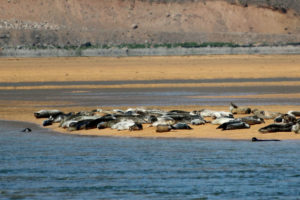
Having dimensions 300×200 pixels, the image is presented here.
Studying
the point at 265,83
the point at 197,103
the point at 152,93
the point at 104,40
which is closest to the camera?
the point at 197,103

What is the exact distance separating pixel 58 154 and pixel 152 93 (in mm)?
21354

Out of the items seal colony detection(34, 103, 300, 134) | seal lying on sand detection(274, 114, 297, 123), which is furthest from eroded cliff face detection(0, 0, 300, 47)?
seal lying on sand detection(274, 114, 297, 123)

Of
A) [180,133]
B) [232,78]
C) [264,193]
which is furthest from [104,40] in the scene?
[264,193]

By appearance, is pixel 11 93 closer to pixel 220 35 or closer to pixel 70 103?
pixel 70 103

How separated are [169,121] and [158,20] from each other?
130 m

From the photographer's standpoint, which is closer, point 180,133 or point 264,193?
point 264,193

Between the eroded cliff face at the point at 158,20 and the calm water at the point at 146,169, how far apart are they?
379 feet

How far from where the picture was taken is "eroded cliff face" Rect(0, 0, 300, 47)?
140 m

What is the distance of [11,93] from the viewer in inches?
1655

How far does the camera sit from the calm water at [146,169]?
13.7 metres

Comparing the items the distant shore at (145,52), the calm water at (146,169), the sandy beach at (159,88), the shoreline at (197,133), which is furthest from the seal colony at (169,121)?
the distant shore at (145,52)

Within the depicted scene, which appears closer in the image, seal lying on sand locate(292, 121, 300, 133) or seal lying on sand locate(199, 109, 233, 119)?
seal lying on sand locate(292, 121, 300, 133)

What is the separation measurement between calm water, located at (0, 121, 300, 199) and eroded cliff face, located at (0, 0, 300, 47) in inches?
4552

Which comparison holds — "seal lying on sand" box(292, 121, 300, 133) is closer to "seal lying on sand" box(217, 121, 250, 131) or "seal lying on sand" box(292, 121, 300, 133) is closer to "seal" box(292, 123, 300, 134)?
"seal" box(292, 123, 300, 134)
